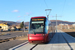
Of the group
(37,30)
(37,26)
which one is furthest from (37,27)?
(37,30)

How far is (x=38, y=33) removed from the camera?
50.9 feet

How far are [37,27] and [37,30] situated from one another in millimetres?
392

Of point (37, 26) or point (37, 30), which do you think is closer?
point (37, 30)

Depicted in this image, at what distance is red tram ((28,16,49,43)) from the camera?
50.6ft

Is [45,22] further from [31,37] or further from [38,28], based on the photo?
[31,37]

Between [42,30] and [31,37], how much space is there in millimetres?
1521

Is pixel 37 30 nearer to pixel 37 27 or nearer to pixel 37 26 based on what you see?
pixel 37 27

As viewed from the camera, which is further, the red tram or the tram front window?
the tram front window

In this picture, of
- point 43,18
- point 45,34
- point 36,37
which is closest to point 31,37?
point 36,37

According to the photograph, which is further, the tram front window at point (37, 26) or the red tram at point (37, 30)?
the tram front window at point (37, 26)

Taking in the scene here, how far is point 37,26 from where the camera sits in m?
16.0

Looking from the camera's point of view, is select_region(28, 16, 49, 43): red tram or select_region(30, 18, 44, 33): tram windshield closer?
select_region(28, 16, 49, 43): red tram

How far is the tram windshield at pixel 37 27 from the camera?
15.8 meters

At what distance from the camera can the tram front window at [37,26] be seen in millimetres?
15784
